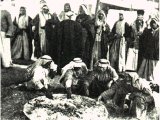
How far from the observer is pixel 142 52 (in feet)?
25.4

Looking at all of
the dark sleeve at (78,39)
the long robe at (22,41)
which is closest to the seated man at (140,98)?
the dark sleeve at (78,39)

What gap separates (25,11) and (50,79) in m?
1.51

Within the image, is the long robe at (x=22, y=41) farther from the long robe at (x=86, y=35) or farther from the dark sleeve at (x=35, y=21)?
the long robe at (x=86, y=35)

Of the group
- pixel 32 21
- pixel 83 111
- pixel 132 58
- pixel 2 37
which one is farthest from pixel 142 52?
pixel 2 37

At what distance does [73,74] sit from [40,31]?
46.0 inches

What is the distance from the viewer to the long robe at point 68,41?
746 cm

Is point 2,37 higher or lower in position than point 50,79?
higher

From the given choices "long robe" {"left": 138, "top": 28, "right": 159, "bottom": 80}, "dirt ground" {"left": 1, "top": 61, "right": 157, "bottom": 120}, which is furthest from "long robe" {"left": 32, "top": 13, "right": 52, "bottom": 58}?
"long robe" {"left": 138, "top": 28, "right": 159, "bottom": 80}

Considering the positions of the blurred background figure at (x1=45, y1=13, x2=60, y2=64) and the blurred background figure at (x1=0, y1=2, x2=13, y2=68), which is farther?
the blurred background figure at (x1=45, y1=13, x2=60, y2=64)

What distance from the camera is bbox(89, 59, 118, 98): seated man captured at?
24.1 feet

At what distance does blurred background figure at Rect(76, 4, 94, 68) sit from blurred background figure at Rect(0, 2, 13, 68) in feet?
4.66

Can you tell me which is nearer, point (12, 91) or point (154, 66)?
point (12, 91)

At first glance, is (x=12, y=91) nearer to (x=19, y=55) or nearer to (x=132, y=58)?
(x=19, y=55)

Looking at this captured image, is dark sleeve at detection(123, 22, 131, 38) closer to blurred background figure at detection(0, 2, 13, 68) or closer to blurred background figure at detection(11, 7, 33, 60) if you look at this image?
blurred background figure at detection(11, 7, 33, 60)
